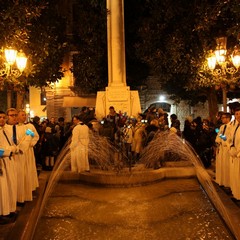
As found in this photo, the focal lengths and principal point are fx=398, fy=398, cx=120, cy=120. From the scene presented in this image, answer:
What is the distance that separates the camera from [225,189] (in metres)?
8.93

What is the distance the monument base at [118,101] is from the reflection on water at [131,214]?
6.28 meters

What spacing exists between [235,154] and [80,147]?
4587 mm

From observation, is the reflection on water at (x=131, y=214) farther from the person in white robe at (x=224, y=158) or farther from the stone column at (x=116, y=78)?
the stone column at (x=116, y=78)

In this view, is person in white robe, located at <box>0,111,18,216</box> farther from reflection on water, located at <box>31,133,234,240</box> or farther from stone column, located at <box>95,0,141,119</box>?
stone column, located at <box>95,0,141,119</box>

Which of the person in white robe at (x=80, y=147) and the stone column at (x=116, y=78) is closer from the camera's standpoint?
the person in white robe at (x=80, y=147)

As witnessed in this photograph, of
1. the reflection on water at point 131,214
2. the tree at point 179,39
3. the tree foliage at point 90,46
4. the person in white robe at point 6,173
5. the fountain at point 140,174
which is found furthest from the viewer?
the tree foliage at point 90,46

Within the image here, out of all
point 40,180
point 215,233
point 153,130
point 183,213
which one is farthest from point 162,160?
point 215,233

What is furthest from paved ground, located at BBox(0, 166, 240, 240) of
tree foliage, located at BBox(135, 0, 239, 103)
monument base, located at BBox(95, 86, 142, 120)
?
tree foliage, located at BBox(135, 0, 239, 103)

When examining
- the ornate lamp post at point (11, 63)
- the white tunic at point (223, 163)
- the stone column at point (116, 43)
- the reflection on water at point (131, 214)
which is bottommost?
the reflection on water at point (131, 214)

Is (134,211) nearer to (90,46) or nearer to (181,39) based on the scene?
(181,39)

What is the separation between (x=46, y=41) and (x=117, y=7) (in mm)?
3221

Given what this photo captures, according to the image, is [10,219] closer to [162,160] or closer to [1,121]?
[1,121]

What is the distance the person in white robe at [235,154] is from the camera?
300 inches

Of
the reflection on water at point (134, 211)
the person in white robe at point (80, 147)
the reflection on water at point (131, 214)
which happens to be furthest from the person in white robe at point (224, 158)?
→ the person in white robe at point (80, 147)
